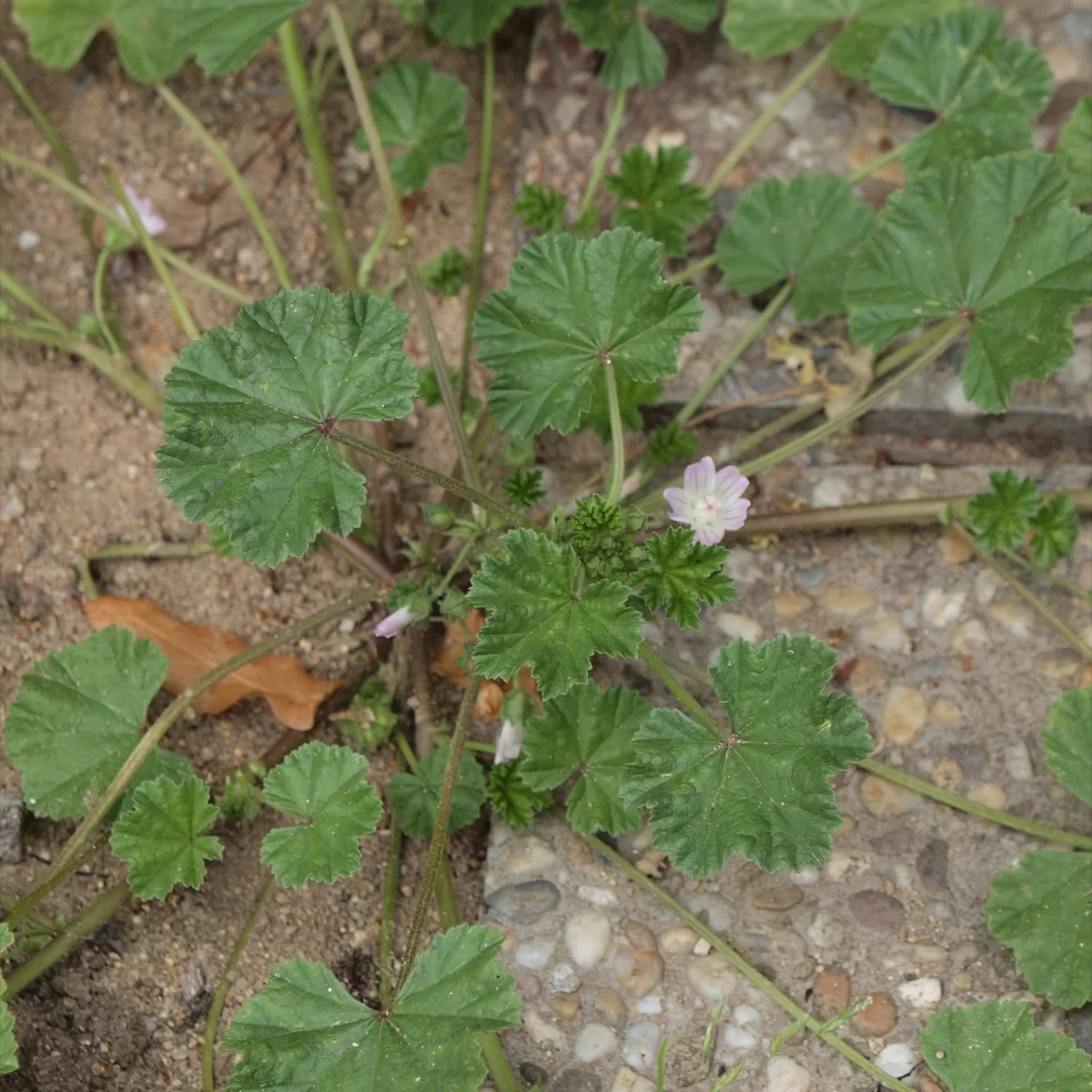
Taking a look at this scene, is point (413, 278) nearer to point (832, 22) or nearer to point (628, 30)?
point (628, 30)

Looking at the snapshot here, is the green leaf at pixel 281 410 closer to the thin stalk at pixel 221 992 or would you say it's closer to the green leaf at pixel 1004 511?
the thin stalk at pixel 221 992

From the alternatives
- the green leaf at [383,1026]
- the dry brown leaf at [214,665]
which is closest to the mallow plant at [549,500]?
the green leaf at [383,1026]

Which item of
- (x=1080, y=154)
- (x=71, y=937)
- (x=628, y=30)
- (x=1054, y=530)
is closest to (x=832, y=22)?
(x=628, y=30)

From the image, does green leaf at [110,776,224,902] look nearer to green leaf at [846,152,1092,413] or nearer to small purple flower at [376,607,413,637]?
small purple flower at [376,607,413,637]

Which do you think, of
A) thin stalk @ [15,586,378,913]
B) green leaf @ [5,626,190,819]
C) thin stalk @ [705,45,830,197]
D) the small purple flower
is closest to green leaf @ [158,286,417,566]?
the small purple flower

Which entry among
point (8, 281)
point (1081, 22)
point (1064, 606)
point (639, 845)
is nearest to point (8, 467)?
point (8, 281)
